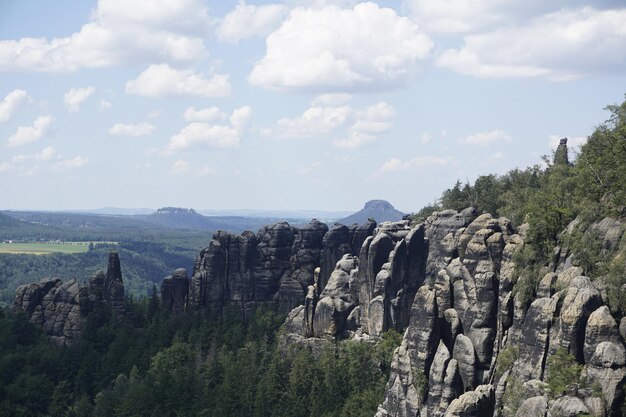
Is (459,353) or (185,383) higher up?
(459,353)

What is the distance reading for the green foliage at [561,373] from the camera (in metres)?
52.2

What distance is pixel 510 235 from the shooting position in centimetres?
6994

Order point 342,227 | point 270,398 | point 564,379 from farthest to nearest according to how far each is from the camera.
Result: point 342,227
point 270,398
point 564,379

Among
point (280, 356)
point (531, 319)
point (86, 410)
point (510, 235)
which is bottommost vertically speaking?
point (86, 410)

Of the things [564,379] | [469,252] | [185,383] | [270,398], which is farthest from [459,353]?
[185,383]

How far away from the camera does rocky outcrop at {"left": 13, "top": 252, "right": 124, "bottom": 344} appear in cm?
11269

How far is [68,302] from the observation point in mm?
114125

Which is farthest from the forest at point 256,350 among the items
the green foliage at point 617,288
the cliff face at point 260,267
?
the cliff face at point 260,267

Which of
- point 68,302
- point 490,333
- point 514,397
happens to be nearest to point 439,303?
point 490,333

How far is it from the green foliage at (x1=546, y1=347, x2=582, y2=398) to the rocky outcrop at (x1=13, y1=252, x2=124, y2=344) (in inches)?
2828

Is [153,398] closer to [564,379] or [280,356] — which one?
[280,356]

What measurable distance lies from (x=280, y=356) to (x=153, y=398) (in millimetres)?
13290

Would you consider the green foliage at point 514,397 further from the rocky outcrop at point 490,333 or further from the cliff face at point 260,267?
the cliff face at point 260,267

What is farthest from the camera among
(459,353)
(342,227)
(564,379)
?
(342,227)
